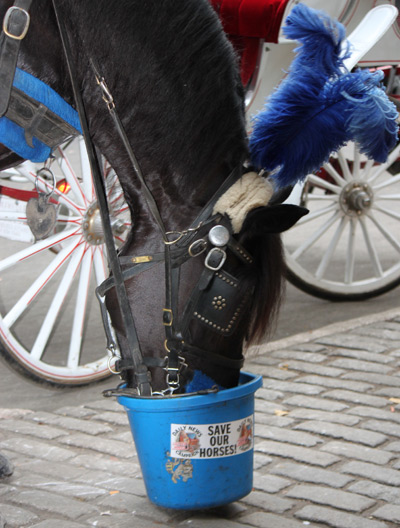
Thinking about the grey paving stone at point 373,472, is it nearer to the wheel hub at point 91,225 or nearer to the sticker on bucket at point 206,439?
the sticker on bucket at point 206,439

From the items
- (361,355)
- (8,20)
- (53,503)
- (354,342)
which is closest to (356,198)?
(354,342)

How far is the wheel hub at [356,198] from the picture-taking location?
4816mm

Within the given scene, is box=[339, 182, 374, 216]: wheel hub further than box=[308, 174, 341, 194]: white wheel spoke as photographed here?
Yes

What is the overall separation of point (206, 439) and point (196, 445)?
0.10ft

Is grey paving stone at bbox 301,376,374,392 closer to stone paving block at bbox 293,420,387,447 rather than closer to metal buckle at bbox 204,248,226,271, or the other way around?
stone paving block at bbox 293,420,387,447

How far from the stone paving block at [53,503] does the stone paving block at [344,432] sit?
964 mm

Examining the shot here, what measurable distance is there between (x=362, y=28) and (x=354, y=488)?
2.05 metres

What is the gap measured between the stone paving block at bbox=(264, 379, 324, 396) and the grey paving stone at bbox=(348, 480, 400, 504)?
91cm

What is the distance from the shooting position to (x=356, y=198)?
15.8ft

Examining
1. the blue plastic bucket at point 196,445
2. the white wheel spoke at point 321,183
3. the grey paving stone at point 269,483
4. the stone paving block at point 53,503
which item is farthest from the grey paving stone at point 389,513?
the white wheel spoke at point 321,183

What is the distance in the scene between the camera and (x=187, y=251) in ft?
6.24

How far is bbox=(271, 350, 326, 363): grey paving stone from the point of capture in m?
3.99

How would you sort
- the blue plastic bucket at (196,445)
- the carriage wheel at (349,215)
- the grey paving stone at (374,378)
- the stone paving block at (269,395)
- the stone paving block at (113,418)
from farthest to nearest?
the carriage wheel at (349,215) < the grey paving stone at (374,378) < the stone paving block at (269,395) < the stone paving block at (113,418) < the blue plastic bucket at (196,445)

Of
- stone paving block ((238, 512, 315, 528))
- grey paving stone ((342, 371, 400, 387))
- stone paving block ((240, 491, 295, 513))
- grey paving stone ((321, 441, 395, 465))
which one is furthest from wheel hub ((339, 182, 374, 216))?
stone paving block ((238, 512, 315, 528))
